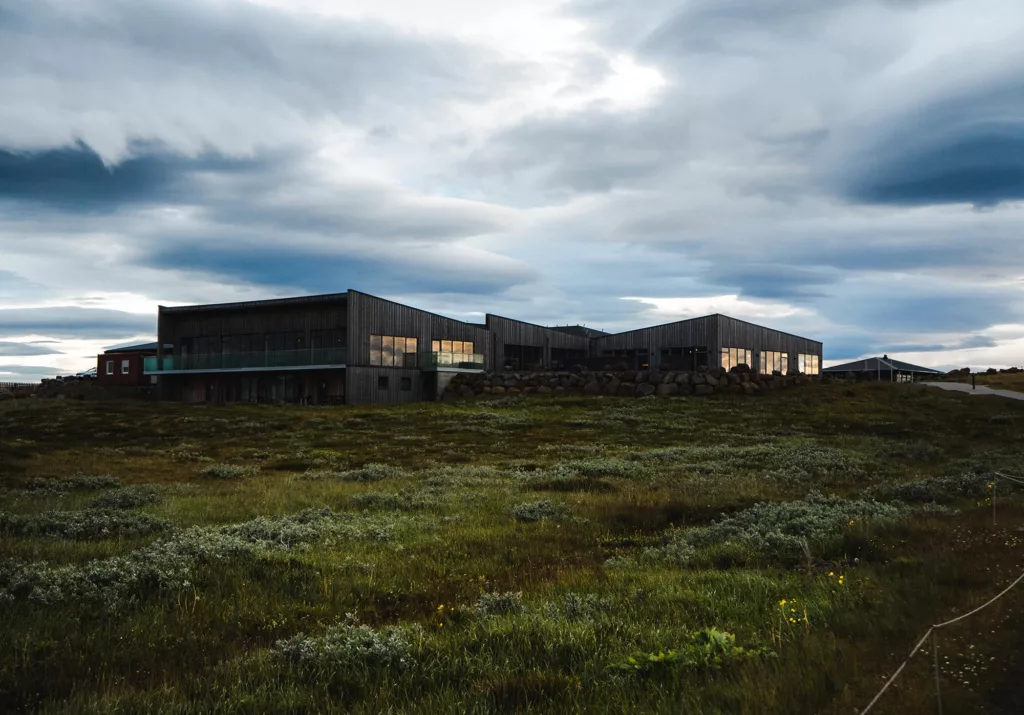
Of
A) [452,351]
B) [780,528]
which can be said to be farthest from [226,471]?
[452,351]

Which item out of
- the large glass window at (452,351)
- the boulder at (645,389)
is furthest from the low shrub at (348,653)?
the large glass window at (452,351)

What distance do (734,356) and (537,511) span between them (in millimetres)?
57834

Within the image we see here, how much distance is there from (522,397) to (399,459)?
1088 inches

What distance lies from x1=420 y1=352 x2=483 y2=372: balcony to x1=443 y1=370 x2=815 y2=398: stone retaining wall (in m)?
1.17

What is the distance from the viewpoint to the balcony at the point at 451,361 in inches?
2349

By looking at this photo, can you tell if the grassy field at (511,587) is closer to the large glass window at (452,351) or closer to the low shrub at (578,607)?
the low shrub at (578,607)

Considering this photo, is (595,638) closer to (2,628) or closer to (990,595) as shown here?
(990,595)

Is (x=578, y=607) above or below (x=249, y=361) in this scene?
below

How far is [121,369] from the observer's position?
81062 mm

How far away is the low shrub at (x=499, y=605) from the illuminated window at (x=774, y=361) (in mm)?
69068

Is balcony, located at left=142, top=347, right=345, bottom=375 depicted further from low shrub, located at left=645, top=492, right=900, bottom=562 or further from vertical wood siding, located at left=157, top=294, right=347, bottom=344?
low shrub, located at left=645, top=492, right=900, bottom=562

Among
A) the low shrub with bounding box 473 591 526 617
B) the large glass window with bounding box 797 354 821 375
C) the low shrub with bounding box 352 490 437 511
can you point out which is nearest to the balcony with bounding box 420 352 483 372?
the large glass window with bounding box 797 354 821 375

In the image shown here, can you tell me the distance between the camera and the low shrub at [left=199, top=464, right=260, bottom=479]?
23906 millimetres

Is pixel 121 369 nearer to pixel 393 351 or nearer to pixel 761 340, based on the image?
pixel 393 351
